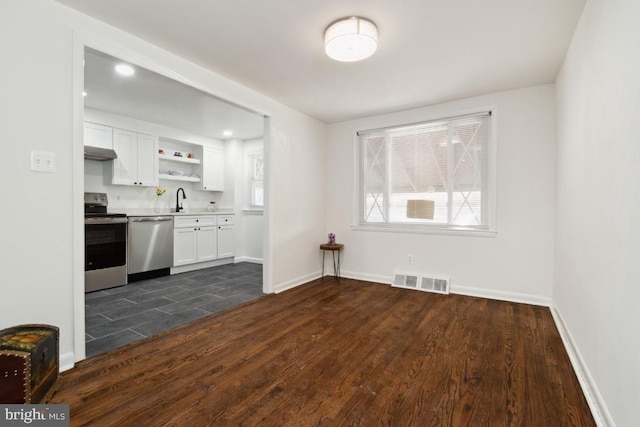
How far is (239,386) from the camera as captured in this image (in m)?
1.75

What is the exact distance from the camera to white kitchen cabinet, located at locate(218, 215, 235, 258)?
5.45 meters

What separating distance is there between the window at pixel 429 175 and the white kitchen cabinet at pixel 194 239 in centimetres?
276

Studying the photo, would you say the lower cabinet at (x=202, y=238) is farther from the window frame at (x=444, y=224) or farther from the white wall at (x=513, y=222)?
the white wall at (x=513, y=222)

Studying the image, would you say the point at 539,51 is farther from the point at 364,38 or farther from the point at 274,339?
the point at 274,339

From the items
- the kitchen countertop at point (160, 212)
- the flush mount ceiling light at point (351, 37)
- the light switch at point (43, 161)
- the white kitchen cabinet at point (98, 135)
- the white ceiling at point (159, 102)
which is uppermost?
the white ceiling at point (159, 102)

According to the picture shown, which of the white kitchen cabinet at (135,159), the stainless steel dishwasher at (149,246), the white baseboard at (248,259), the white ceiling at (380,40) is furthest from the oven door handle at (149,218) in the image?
the white ceiling at (380,40)

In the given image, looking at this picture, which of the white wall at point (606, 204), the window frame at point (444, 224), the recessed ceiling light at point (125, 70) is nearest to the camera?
the white wall at point (606, 204)

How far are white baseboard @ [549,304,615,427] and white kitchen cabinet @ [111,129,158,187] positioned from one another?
5513 millimetres

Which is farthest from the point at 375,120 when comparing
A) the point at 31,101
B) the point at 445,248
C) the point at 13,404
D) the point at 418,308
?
the point at 13,404

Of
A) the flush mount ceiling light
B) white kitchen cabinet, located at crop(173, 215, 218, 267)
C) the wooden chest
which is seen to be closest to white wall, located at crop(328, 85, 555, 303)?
the flush mount ceiling light

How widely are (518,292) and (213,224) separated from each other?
4.75m

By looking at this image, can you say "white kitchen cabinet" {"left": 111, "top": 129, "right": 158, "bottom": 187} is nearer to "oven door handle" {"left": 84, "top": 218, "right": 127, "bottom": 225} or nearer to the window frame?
"oven door handle" {"left": 84, "top": 218, "right": 127, "bottom": 225}

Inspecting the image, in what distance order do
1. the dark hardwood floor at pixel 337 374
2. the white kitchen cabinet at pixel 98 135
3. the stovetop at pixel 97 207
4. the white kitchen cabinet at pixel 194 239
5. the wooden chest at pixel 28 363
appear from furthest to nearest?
the white kitchen cabinet at pixel 194 239 → the white kitchen cabinet at pixel 98 135 → the stovetop at pixel 97 207 → the dark hardwood floor at pixel 337 374 → the wooden chest at pixel 28 363

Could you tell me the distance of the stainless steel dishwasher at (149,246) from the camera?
4.22m
